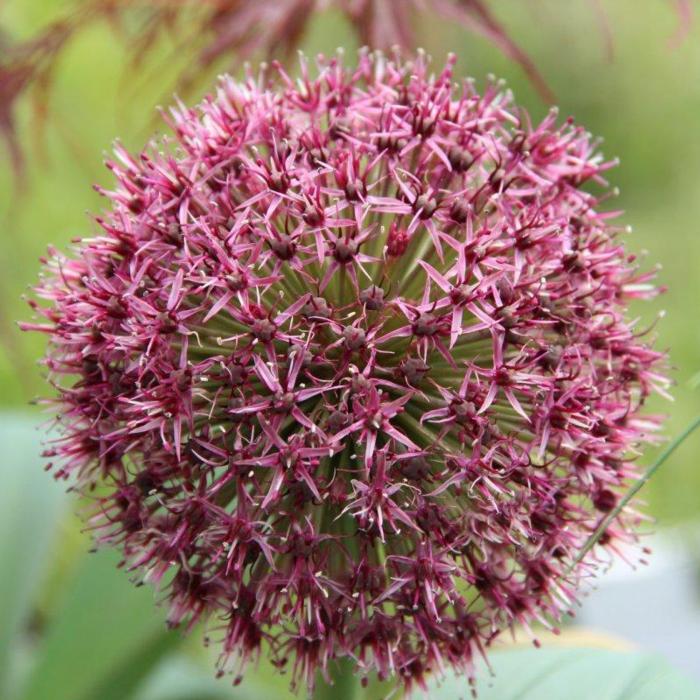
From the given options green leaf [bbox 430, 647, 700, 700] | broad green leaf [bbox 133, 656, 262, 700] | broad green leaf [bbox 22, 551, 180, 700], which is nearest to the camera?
green leaf [bbox 430, 647, 700, 700]

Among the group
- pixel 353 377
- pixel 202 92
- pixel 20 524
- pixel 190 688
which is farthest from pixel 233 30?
pixel 202 92

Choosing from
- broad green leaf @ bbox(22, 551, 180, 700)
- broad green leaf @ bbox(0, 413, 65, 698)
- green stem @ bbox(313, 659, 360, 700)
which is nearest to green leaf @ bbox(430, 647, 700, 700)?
green stem @ bbox(313, 659, 360, 700)

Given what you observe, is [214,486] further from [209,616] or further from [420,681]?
[420,681]

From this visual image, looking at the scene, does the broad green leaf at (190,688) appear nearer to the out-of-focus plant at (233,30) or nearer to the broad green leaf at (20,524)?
the broad green leaf at (20,524)

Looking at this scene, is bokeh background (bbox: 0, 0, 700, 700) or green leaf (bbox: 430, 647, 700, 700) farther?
bokeh background (bbox: 0, 0, 700, 700)

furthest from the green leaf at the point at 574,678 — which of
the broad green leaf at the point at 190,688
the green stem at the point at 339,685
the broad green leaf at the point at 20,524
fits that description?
the broad green leaf at the point at 20,524

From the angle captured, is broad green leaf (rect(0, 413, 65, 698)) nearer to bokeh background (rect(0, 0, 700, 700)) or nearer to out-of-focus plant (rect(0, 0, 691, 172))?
bokeh background (rect(0, 0, 700, 700))

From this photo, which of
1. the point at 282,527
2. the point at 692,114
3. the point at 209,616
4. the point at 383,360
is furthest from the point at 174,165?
the point at 692,114
